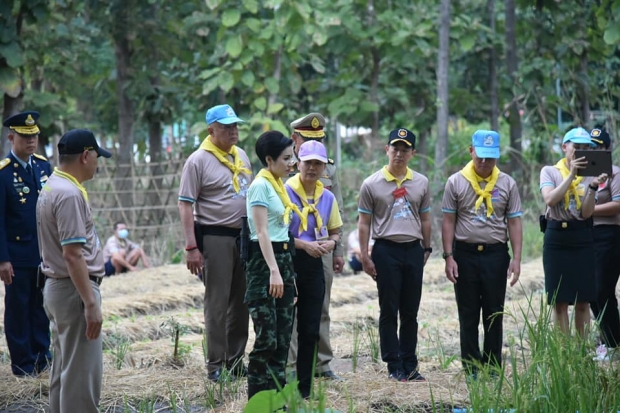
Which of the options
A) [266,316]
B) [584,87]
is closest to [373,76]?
[584,87]

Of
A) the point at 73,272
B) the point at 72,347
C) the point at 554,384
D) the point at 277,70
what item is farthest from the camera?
the point at 277,70

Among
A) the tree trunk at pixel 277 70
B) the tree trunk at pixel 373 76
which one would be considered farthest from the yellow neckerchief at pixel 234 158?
the tree trunk at pixel 373 76

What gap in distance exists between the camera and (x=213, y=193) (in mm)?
6551

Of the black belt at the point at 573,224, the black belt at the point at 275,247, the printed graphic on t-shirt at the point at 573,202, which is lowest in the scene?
the black belt at the point at 275,247

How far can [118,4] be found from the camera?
16.2 metres

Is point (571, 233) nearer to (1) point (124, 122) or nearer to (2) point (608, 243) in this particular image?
(2) point (608, 243)

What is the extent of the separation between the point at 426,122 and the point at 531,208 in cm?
384

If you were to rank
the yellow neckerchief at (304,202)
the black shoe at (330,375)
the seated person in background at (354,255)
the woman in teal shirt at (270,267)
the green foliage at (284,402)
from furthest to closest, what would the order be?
1. the seated person in background at (354,255)
2. the black shoe at (330,375)
3. the yellow neckerchief at (304,202)
4. the woman in teal shirt at (270,267)
5. the green foliage at (284,402)

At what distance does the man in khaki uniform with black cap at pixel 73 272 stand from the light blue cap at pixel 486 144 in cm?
275

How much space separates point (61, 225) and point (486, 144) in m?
3.10

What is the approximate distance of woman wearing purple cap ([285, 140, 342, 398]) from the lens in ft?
19.2

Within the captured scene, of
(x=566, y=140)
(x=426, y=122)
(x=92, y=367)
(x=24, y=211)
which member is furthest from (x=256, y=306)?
(x=426, y=122)

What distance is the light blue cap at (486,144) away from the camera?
6.51 meters

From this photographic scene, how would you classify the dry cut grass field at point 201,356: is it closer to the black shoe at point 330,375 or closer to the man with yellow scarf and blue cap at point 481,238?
the black shoe at point 330,375
